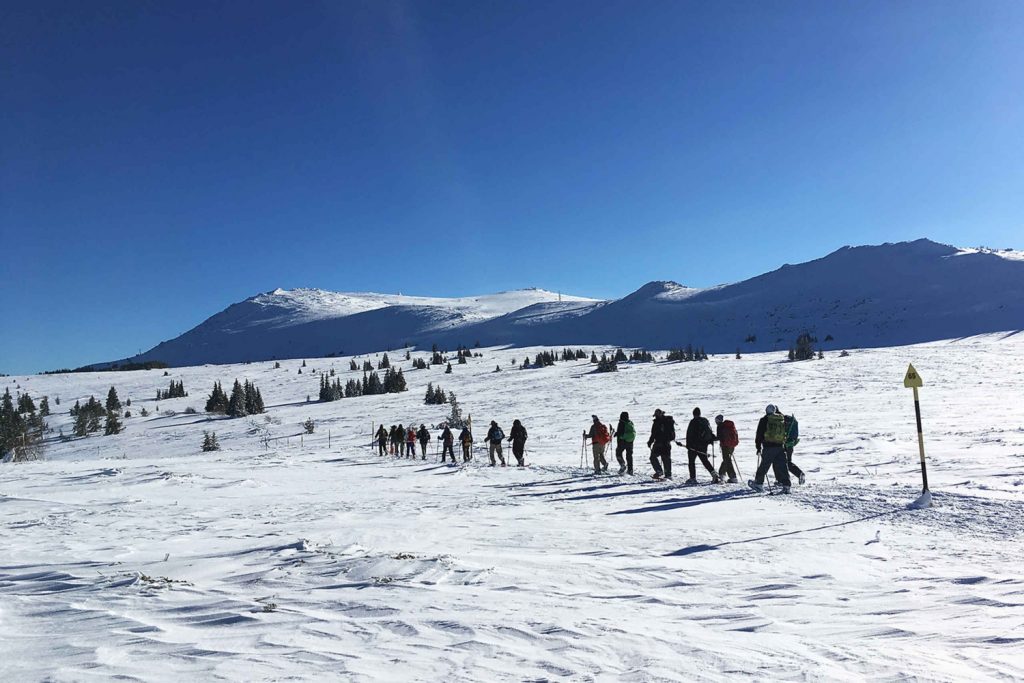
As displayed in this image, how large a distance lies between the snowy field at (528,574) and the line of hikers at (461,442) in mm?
1027

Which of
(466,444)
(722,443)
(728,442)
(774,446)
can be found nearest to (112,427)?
(466,444)

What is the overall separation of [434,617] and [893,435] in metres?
17.0

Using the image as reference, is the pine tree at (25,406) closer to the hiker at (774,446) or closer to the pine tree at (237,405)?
the pine tree at (237,405)

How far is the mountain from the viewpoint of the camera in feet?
225

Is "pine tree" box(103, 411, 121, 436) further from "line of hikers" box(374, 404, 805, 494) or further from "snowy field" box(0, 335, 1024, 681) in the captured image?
"line of hikers" box(374, 404, 805, 494)

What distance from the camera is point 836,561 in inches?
274

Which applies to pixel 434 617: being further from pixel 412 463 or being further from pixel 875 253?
pixel 875 253

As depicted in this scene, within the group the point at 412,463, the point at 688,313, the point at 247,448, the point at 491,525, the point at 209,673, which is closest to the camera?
the point at 209,673

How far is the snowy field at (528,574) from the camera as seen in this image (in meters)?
4.66

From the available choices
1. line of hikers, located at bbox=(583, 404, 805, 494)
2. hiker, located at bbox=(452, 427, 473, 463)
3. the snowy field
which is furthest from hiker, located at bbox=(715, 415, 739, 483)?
hiker, located at bbox=(452, 427, 473, 463)

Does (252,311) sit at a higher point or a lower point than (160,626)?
higher

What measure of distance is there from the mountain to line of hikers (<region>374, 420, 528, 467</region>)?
49.1m

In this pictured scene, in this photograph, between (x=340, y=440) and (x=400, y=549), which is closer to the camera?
(x=400, y=549)

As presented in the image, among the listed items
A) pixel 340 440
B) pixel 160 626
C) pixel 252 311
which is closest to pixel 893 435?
pixel 160 626
